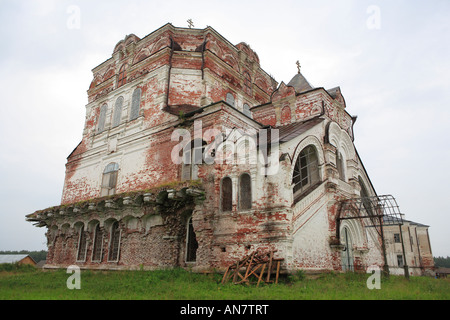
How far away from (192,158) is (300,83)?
873cm

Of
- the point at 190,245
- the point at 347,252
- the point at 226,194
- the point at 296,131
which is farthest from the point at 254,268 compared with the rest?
the point at 347,252

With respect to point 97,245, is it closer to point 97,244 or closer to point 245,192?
point 97,244

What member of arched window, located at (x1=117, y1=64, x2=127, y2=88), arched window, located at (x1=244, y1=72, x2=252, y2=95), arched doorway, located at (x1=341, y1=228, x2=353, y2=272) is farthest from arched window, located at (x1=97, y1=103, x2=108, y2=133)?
arched doorway, located at (x1=341, y1=228, x2=353, y2=272)

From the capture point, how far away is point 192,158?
15.4 meters

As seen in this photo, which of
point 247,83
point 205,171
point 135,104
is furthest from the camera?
point 247,83

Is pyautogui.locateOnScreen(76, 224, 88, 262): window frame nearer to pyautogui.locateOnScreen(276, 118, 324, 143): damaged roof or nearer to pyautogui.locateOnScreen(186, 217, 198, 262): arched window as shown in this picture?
pyautogui.locateOnScreen(186, 217, 198, 262): arched window

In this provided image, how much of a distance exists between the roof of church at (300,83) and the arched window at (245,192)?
9.07 meters

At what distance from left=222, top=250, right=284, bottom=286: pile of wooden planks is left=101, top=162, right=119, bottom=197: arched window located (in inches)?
393

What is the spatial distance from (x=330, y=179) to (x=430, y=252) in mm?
28833

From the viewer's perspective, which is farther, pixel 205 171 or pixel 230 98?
pixel 230 98

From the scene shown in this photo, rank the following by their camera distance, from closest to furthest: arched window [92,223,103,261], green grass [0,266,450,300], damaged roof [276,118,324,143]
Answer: green grass [0,266,450,300] < damaged roof [276,118,324,143] < arched window [92,223,103,261]

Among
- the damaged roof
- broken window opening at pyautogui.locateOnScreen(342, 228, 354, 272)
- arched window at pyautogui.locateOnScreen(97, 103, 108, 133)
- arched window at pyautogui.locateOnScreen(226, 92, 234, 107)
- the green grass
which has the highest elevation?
arched window at pyautogui.locateOnScreen(226, 92, 234, 107)

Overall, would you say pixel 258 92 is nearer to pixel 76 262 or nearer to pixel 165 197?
pixel 165 197

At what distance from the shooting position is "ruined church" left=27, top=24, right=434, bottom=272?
470 inches
